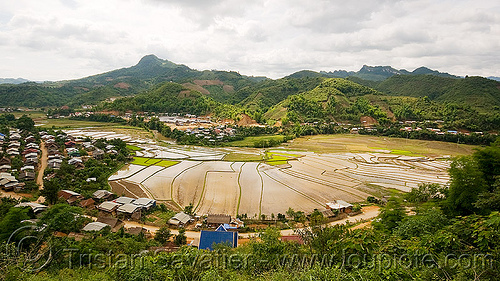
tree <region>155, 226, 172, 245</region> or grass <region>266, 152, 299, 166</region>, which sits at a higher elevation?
grass <region>266, 152, 299, 166</region>

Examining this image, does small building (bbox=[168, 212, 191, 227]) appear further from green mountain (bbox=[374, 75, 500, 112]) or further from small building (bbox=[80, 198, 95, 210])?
green mountain (bbox=[374, 75, 500, 112])

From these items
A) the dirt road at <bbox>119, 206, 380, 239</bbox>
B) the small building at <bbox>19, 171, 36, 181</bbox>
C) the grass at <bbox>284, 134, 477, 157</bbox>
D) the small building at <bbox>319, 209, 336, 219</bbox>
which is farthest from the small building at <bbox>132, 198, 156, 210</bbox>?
the grass at <bbox>284, 134, 477, 157</bbox>

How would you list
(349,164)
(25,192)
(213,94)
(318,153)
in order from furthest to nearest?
(213,94)
(318,153)
(349,164)
(25,192)

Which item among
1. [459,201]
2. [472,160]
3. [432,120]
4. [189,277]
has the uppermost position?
[432,120]

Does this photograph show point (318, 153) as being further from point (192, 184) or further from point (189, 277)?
point (189, 277)

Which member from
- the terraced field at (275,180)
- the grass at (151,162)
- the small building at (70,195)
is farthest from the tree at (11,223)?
the grass at (151,162)

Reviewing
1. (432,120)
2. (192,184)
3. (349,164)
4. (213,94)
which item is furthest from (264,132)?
(213,94)

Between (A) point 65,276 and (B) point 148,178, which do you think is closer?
(A) point 65,276
